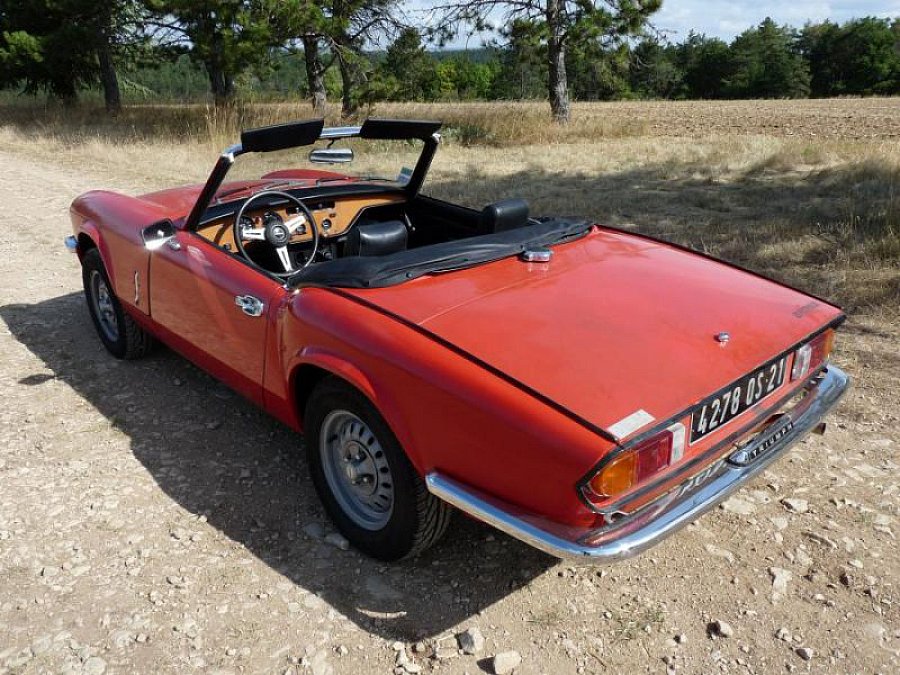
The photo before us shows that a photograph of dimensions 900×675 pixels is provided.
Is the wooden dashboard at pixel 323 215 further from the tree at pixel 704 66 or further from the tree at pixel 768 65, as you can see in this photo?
the tree at pixel 704 66

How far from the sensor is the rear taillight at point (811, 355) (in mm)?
2658

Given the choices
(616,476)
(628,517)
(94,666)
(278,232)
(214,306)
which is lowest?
(94,666)

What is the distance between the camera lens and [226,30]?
14367 mm

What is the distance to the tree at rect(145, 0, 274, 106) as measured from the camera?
14094 millimetres

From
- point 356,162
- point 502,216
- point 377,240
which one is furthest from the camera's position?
point 356,162

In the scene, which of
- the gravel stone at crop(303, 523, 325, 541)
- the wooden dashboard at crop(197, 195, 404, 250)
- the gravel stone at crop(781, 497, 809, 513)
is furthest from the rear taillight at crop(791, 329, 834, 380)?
the wooden dashboard at crop(197, 195, 404, 250)

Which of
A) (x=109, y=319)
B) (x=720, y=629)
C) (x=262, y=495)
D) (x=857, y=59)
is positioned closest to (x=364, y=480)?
(x=262, y=495)

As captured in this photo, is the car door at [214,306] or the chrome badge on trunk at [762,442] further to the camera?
the car door at [214,306]

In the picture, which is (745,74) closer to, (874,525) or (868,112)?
(868,112)

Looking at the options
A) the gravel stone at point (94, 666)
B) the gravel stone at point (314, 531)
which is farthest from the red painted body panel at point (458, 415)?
the gravel stone at point (94, 666)

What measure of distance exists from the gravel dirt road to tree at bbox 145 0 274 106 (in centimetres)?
1227

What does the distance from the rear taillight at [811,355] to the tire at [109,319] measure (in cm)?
354

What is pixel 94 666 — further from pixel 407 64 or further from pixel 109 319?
pixel 407 64

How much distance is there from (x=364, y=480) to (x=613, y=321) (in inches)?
43.2
